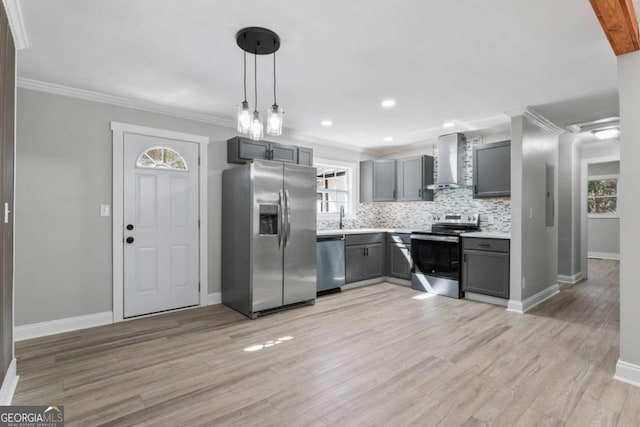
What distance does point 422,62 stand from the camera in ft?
8.69

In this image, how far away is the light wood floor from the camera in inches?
75.9

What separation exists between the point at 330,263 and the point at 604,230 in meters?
7.95

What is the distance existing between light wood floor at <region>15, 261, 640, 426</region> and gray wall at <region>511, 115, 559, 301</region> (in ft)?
1.65

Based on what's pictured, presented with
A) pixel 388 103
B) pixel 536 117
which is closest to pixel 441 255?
pixel 536 117

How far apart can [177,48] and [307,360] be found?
262 cm

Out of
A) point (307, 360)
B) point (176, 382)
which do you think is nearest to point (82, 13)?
point (176, 382)

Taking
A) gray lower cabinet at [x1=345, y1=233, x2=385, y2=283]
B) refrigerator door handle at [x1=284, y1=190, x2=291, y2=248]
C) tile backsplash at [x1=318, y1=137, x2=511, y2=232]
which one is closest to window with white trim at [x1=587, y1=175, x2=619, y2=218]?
tile backsplash at [x1=318, y1=137, x2=511, y2=232]

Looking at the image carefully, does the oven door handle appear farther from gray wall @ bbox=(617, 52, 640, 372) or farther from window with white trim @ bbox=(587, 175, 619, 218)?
window with white trim @ bbox=(587, 175, 619, 218)

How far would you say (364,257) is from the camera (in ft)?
16.9

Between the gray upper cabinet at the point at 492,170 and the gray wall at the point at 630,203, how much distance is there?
6.48 ft

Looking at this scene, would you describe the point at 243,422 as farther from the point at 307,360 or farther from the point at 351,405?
the point at 307,360

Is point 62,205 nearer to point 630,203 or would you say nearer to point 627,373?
point 630,203

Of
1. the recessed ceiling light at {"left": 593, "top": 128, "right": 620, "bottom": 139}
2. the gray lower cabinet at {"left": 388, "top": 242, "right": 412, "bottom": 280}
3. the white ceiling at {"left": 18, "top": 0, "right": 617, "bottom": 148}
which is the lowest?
the gray lower cabinet at {"left": 388, "top": 242, "right": 412, "bottom": 280}
